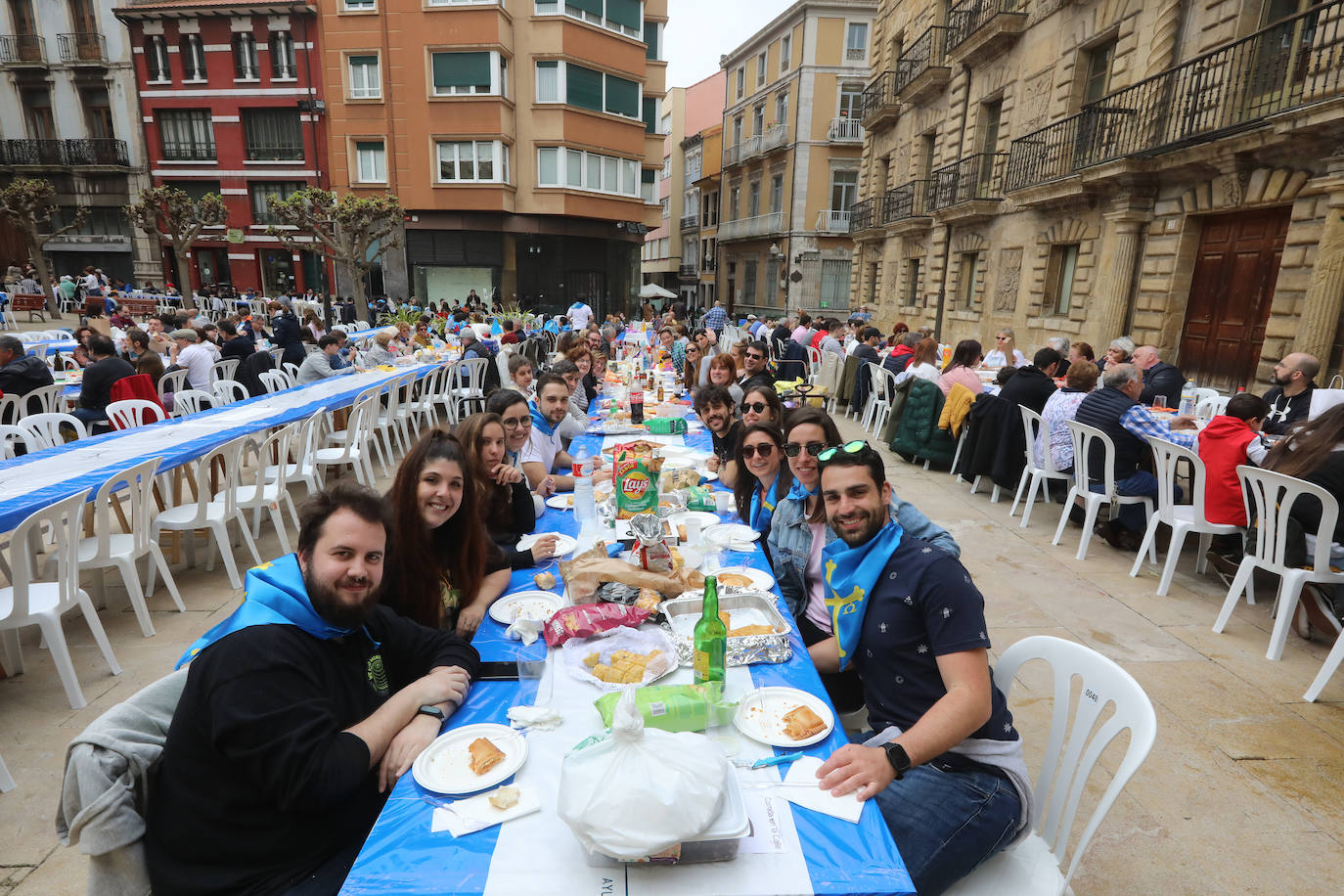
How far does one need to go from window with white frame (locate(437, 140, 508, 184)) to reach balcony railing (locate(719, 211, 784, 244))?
500 inches

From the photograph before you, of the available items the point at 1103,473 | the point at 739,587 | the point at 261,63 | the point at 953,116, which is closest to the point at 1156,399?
the point at 1103,473

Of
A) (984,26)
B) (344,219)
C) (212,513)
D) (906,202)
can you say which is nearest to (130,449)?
(212,513)

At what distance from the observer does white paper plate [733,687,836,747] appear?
1.63 metres

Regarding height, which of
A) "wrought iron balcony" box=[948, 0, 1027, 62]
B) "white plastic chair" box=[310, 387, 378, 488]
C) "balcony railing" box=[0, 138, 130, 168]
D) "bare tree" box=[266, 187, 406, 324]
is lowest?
"white plastic chair" box=[310, 387, 378, 488]

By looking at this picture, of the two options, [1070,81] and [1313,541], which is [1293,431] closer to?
[1313,541]

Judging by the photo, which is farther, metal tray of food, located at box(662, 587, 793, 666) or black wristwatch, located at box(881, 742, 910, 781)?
metal tray of food, located at box(662, 587, 793, 666)

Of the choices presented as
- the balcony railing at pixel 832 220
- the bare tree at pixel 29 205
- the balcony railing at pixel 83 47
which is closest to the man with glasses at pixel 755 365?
the bare tree at pixel 29 205

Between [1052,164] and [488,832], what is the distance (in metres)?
13.3

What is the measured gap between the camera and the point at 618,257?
2316 centimetres

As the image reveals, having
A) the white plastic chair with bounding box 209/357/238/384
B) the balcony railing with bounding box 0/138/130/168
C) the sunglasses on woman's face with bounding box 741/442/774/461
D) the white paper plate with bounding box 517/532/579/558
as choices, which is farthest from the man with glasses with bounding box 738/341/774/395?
the balcony railing with bounding box 0/138/130/168

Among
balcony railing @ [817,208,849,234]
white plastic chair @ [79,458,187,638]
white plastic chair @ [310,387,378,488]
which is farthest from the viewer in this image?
balcony railing @ [817,208,849,234]

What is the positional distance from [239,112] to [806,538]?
28.1 metres

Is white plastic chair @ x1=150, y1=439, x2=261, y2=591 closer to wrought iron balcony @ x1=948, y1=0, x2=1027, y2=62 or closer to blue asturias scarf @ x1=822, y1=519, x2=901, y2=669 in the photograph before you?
blue asturias scarf @ x1=822, y1=519, x2=901, y2=669

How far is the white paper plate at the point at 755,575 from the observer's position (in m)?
2.46
